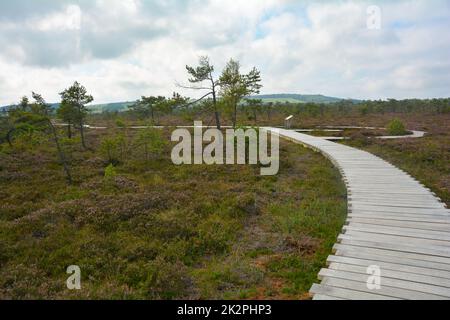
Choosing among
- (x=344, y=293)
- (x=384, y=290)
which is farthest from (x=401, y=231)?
(x=344, y=293)

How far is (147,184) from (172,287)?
8.53 metres

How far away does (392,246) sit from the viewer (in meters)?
6.27

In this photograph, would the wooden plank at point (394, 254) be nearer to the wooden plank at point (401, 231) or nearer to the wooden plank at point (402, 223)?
the wooden plank at point (401, 231)

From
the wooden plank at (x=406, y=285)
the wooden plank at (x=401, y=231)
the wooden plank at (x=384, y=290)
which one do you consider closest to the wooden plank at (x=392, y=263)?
the wooden plank at (x=406, y=285)

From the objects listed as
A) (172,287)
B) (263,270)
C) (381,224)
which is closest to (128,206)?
(172,287)

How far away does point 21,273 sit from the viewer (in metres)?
6.20

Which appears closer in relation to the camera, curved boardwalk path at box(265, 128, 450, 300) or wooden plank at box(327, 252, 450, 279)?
curved boardwalk path at box(265, 128, 450, 300)

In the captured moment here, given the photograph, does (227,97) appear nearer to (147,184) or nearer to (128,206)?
(147,184)

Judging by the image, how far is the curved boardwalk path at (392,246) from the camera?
192 inches

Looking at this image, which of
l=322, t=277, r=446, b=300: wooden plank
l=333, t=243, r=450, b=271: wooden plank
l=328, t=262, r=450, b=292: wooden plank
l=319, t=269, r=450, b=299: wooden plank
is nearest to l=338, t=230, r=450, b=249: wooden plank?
l=333, t=243, r=450, b=271: wooden plank

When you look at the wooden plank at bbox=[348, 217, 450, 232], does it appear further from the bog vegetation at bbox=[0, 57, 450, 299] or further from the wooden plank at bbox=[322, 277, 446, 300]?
the wooden plank at bbox=[322, 277, 446, 300]

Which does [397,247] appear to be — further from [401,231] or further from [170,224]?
[170,224]

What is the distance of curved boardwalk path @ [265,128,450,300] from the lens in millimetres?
4867
